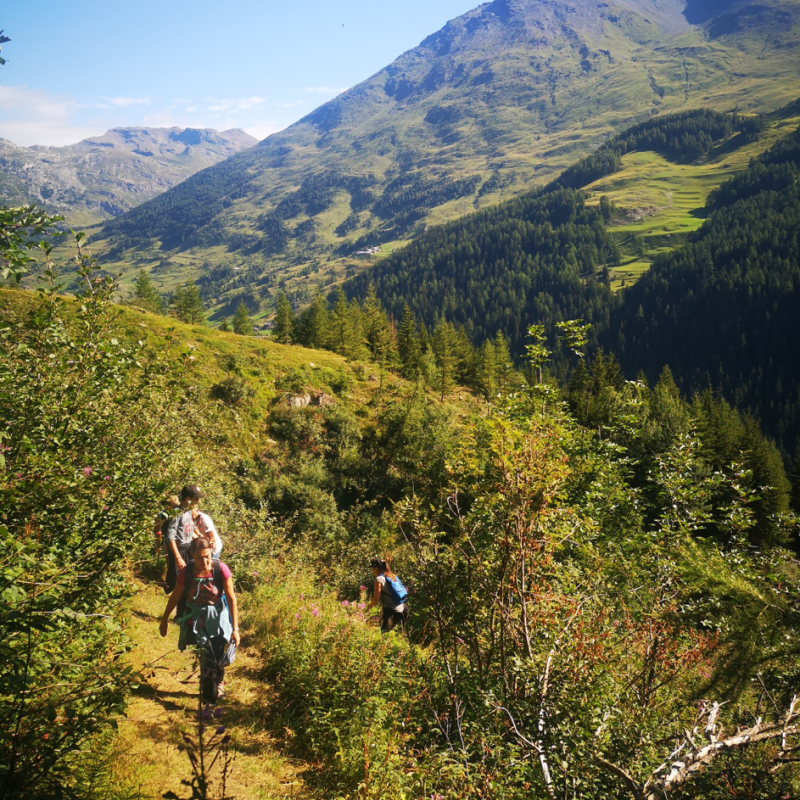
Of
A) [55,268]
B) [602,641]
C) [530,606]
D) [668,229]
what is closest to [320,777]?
[530,606]

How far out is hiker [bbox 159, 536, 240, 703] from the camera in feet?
16.9

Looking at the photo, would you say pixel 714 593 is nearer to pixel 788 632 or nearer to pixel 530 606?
pixel 788 632

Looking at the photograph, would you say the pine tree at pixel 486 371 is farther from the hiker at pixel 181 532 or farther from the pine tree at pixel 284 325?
the hiker at pixel 181 532

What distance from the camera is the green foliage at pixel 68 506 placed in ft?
8.25

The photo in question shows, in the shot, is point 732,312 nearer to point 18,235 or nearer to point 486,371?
point 486,371

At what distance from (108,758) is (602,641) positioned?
4538mm

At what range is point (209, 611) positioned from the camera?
5.23 meters

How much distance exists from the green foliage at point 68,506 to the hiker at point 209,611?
3.06ft

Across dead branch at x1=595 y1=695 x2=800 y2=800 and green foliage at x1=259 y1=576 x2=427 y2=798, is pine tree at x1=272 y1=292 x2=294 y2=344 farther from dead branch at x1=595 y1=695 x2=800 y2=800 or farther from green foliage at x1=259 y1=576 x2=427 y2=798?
dead branch at x1=595 y1=695 x2=800 y2=800

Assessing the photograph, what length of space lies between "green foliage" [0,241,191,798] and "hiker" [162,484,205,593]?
681mm

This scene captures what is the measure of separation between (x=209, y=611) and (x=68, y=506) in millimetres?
2211

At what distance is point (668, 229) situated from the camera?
19025 centimetres

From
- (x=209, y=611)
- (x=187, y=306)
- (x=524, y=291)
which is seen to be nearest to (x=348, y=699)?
(x=209, y=611)

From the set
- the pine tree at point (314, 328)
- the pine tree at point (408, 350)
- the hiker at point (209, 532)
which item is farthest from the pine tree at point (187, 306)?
the hiker at point (209, 532)
